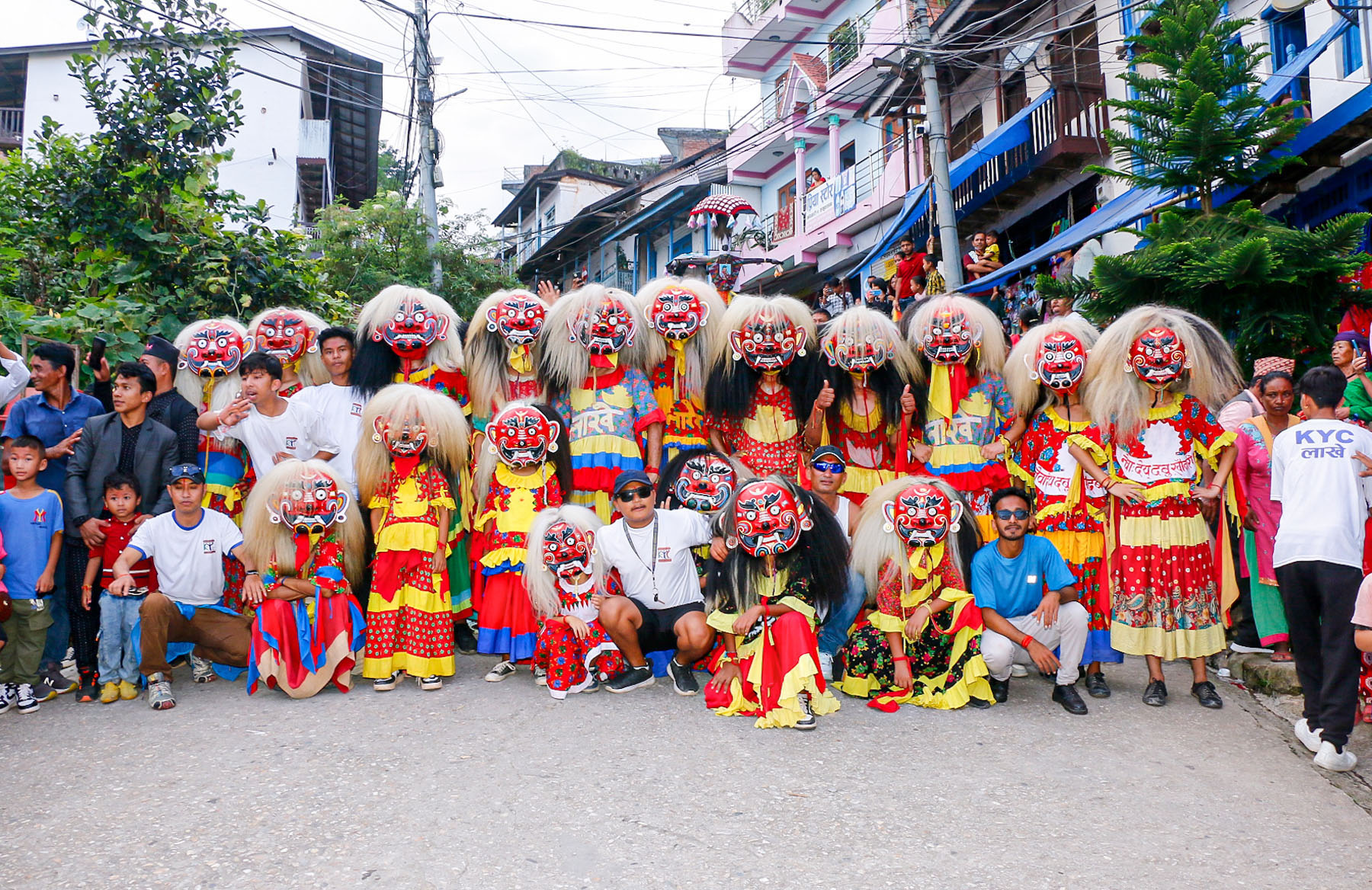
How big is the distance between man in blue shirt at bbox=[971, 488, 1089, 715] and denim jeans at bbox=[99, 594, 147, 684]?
4.28 metres

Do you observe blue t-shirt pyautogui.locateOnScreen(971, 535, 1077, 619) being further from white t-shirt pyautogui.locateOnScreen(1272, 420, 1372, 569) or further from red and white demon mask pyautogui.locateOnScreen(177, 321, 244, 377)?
red and white demon mask pyautogui.locateOnScreen(177, 321, 244, 377)

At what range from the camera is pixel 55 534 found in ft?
16.9

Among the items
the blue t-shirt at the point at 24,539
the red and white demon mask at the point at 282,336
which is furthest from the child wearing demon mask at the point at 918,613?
the blue t-shirt at the point at 24,539

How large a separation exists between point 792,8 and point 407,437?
19546 mm

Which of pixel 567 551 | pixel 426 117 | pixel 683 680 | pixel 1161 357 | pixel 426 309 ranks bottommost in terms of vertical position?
pixel 683 680

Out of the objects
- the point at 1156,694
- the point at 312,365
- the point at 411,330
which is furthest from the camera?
the point at 312,365

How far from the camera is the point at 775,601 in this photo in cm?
499

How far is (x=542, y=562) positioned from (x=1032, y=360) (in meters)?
2.90

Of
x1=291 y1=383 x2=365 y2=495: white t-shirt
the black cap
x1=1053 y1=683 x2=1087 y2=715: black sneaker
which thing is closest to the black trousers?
x1=1053 y1=683 x2=1087 y2=715: black sneaker

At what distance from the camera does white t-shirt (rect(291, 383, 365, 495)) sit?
5953mm

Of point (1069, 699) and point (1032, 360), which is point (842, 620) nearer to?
point (1069, 699)

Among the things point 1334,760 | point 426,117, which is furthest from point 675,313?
point 426,117

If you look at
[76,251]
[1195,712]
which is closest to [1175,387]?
[1195,712]

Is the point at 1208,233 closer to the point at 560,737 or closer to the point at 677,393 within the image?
the point at 677,393
